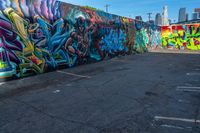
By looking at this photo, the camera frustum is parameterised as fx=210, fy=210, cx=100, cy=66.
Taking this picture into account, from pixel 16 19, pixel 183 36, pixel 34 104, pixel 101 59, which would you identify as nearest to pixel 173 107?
pixel 34 104

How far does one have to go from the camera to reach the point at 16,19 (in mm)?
8070

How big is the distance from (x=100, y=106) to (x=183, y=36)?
23.7 m

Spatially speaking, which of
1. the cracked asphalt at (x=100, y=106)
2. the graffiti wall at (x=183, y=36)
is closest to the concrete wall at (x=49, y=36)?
the cracked asphalt at (x=100, y=106)

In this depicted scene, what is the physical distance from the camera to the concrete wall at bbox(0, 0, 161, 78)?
7879mm

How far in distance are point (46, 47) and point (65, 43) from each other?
149cm

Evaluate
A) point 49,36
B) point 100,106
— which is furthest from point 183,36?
point 100,106

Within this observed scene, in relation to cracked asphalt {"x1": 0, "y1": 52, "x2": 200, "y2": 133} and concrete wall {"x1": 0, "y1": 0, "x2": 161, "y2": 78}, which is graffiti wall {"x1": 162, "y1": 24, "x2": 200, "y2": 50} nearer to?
concrete wall {"x1": 0, "y1": 0, "x2": 161, "y2": 78}

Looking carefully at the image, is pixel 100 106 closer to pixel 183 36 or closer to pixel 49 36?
pixel 49 36

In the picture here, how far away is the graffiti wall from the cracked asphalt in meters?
19.4

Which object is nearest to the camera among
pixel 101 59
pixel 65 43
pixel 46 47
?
pixel 46 47

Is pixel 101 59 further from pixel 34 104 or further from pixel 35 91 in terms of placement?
pixel 34 104

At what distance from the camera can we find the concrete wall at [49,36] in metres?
7.88

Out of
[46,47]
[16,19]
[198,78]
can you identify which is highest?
[16,19]

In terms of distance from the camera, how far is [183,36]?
2575 cm
